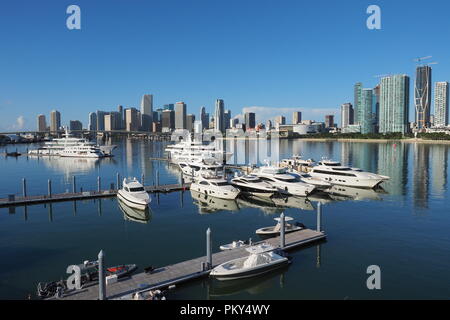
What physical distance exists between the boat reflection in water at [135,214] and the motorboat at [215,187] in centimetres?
1026

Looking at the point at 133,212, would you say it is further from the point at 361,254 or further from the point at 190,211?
the point at 361,254

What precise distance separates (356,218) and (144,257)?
24030mm

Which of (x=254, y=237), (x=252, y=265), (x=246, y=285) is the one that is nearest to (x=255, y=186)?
(x=254, y=237)

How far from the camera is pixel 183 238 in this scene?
1188 inches

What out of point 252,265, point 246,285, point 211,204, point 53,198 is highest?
point 53,198

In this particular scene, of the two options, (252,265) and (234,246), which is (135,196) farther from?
(252,265)

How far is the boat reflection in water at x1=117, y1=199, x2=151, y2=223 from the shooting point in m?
37.5

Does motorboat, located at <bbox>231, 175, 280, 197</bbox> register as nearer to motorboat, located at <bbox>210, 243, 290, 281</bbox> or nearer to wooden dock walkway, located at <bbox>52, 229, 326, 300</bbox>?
wooden dock walkway, located at <bbox>52, 229, 326, 300</bbox>

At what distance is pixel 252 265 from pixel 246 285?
132 cm

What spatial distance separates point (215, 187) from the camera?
4769 cm

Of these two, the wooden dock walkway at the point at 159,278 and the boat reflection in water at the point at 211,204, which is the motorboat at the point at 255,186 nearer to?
the boat reflection in water at the point at 211,204

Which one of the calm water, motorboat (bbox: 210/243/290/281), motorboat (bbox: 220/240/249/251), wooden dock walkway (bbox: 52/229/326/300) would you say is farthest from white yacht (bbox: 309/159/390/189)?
motorboat (bbox: 210/243/290/281)

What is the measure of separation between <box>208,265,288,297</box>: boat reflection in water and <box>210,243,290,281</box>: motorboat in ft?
0.95

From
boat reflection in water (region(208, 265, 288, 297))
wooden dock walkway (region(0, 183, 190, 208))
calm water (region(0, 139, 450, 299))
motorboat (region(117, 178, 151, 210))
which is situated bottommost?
boat reflection in water (region(208, 265, 288, 297))
